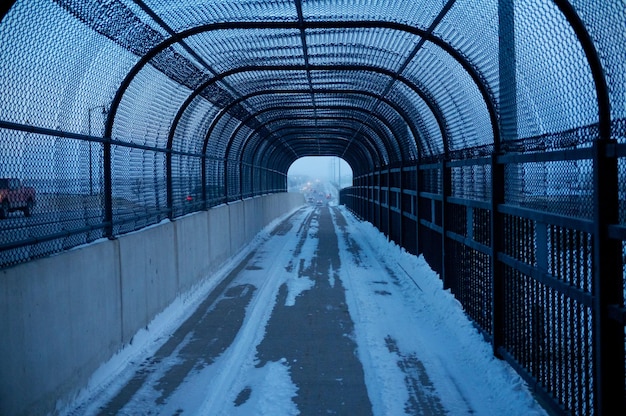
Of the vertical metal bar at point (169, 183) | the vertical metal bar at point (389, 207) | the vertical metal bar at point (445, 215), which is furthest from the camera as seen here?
the vertical metal bar at point (389, 207)

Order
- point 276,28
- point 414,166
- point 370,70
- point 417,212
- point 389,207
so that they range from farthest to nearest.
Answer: point 389,207 < point 414,166 < point 417,212 < point 370,70 < point 276,28

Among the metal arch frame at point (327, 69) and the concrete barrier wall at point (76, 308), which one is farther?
the metal arch frame at point (327, 69)

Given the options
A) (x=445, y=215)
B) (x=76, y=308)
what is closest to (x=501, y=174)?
(x=445, y=215)

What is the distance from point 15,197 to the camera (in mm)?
4383

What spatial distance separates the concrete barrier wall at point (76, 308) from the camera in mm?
3957

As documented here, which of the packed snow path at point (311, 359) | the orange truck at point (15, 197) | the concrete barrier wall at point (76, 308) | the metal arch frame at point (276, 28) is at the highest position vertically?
the metal arch frame at point (276, 28)

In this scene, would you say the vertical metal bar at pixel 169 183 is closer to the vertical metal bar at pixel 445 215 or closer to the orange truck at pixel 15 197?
the vertical metal bar at pixel 445 215

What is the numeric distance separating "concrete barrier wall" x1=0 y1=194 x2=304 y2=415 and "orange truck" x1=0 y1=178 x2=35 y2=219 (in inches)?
16.8

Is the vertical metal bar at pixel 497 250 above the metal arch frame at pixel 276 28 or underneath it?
underneath

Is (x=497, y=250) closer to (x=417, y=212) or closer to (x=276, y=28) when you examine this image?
(x=276, y=28)

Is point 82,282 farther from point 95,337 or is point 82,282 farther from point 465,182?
point 465,182

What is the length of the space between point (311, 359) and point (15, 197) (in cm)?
306

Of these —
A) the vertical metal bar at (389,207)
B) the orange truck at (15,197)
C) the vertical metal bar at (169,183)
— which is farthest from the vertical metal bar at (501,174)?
the vertical metal bar at (389,207)

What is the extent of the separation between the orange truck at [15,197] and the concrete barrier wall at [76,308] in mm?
426
